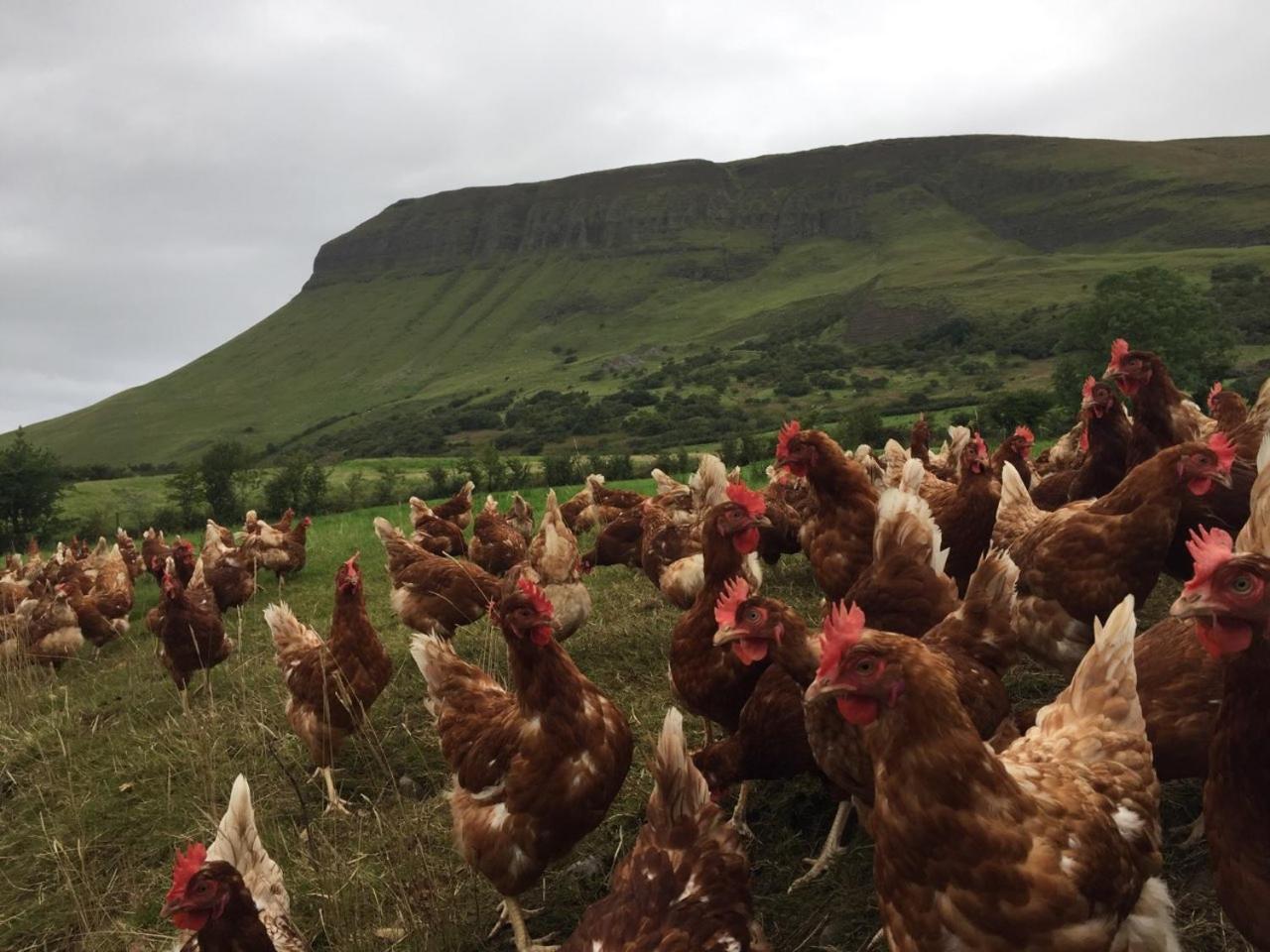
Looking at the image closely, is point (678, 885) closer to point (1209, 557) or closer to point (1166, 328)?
point (1209, 557)

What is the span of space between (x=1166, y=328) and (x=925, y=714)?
130 feet

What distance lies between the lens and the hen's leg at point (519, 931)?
336 centimetres

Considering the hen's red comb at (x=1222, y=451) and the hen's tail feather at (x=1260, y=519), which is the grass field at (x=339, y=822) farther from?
the hen's red comb at (x=1222, y=451)

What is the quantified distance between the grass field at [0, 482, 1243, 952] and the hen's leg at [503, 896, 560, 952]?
0.70 feet

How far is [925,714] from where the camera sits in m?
2.19

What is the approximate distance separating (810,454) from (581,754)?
3045mm

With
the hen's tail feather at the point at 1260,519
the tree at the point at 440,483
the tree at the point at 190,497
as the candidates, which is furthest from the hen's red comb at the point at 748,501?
the tree at the point at 190,497

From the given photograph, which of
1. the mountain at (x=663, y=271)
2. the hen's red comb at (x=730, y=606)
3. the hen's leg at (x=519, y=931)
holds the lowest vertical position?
the hen's leg at (x=519, y=931)

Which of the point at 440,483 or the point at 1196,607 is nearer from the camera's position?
the point at 1196,607

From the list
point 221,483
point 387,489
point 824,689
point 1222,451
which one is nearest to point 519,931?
point 824,689

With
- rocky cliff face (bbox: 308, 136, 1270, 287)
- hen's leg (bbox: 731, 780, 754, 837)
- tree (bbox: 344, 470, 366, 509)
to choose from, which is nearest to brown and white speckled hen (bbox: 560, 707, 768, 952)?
hen's leg (bbox: 731, 780, 754, 837)

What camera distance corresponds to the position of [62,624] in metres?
10.1

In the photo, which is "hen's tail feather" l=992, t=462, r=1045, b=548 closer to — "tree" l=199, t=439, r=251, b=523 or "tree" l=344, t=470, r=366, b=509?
"tree" l=344, t=470, r=366, b=509

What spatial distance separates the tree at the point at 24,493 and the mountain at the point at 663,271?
43264 mm
